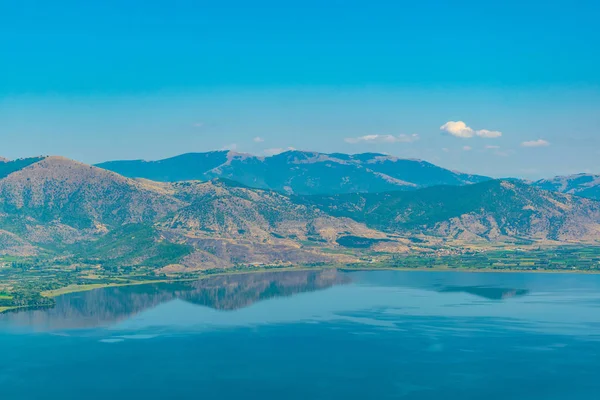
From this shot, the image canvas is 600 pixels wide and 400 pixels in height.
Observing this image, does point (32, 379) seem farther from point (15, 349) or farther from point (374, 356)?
point (374, 356)

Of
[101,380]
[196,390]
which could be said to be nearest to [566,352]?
[196,390]

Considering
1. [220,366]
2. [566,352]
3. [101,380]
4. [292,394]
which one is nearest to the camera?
[292,394]

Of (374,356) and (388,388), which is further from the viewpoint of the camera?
(374,356)

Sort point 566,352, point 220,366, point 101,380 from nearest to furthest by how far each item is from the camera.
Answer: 1. point 101,380
2. point 220,366
3. point 566,352

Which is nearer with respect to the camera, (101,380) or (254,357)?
(101,380)

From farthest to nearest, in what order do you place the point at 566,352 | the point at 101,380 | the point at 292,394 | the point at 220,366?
1. the point at 566,352
2. the point at 220,366
3. the point at 101,380
4. the point at 292,394

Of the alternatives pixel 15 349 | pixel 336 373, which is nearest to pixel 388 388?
pixel 336 373

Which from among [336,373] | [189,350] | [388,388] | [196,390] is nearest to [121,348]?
[189,350]

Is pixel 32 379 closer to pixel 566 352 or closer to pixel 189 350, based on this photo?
pixel 189 350
